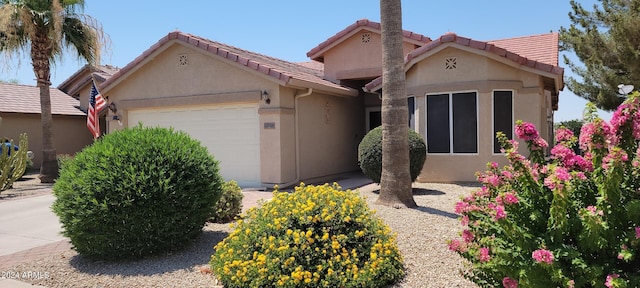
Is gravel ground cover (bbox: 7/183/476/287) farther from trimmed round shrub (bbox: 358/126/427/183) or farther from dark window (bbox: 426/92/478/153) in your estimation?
dark window (bbox: 426/92/478/153)

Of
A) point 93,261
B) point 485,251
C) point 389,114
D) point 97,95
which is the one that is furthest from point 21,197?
point 485,251

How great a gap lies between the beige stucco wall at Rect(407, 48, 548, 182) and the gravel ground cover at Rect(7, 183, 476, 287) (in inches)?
203

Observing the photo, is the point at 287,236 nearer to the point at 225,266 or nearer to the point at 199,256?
the point at 225,266

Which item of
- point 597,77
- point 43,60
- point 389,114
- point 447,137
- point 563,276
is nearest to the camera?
point 563,276

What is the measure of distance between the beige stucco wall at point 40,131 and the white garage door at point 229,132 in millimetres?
10482

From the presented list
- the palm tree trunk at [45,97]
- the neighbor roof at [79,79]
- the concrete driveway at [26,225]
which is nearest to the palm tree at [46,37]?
the palm tree trunk at [45,97]

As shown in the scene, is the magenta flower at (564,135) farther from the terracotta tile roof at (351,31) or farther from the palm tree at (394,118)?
the terracotta tile roof at (351,31)

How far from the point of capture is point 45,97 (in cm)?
1627

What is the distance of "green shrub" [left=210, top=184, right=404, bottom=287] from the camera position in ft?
15.0

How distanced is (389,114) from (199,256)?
424 centimetres

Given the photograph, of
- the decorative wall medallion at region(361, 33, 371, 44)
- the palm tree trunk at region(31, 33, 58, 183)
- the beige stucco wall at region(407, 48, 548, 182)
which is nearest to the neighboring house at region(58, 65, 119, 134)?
the palm tree trunk at region(31, 33, 58, 183)

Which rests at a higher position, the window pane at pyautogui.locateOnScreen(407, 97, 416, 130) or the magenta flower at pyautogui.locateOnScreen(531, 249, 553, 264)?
the window pane at pyautogui.locateOnScreen(407, 97, 416, 130)

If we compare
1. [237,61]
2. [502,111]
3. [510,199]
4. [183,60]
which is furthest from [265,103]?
[510,199]

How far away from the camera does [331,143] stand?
1527 cm
